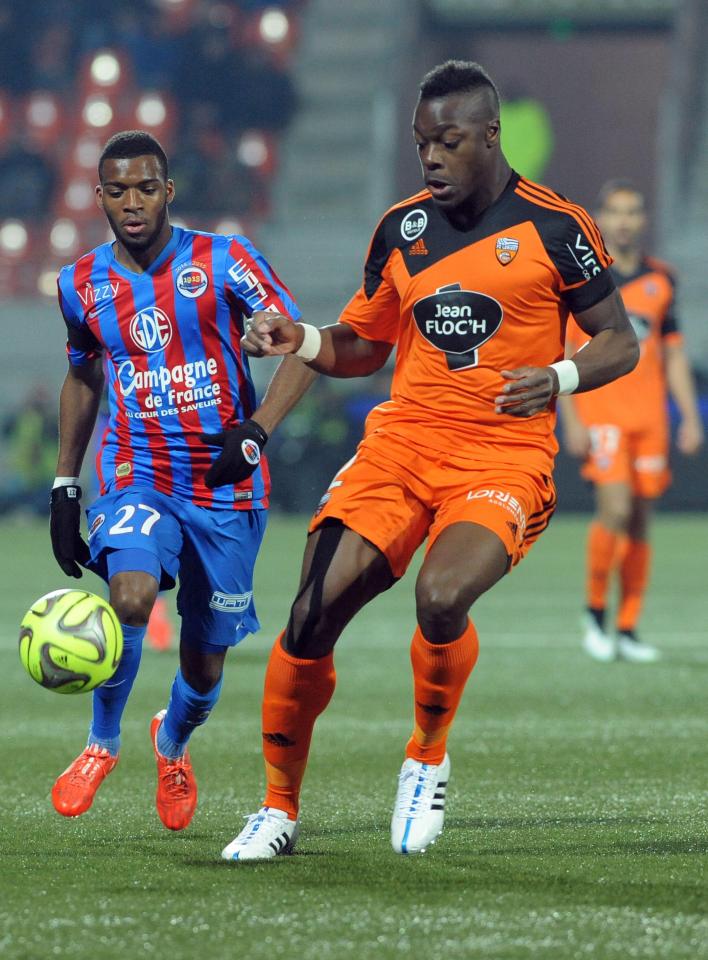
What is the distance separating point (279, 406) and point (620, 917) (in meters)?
1.87

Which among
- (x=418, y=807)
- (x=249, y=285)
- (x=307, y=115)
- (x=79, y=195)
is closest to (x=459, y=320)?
(x=249, y=285)

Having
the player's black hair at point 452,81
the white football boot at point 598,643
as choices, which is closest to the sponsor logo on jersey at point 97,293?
the player's black hair at point 452,81

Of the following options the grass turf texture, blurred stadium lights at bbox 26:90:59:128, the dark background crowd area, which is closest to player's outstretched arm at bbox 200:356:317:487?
the grass turf texture

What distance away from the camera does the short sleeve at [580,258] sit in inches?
187

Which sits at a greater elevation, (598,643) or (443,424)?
(443,424)

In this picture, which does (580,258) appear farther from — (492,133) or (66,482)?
(66,482)

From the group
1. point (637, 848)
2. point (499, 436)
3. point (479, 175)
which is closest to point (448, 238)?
point (479, 175)

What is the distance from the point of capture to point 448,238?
4.85 meters

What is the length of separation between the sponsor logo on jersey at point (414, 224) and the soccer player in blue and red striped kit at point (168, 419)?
482mm

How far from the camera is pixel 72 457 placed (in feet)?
17.6

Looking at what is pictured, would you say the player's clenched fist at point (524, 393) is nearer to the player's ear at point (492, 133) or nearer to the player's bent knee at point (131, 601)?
the player's ear at point (492, 133)

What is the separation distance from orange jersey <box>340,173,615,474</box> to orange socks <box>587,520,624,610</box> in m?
4.55

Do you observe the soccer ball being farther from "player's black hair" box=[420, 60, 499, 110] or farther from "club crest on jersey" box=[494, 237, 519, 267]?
"player's black hair" box=[420, 60, 499, 110]

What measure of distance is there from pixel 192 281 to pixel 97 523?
75 cm
